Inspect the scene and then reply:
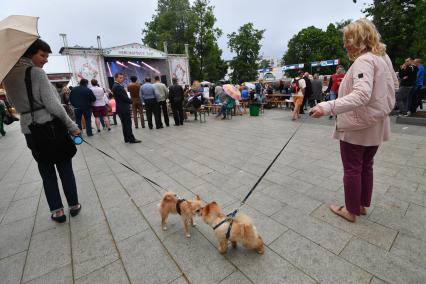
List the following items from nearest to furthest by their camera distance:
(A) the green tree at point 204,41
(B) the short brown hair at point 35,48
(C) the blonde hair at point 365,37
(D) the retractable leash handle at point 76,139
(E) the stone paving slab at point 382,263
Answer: (E) the stone paving slab at point 382,263
(C) the blonde hair at point 365,37
(B) the short brown hair at point 35,48
(D) the retractable leash handle at point 76,139
(A) the green tree at point 204,41

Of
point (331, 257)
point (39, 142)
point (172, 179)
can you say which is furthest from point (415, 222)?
point (39, 142)

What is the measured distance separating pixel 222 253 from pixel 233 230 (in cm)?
31

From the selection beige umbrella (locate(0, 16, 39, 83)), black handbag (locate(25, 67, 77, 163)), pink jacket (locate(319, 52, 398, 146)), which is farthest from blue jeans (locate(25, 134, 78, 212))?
pink jacket (locate(319, 52, 398, 146))

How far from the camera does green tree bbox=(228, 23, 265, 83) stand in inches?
1574

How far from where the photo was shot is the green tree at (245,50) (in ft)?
131

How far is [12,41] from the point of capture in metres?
1.93

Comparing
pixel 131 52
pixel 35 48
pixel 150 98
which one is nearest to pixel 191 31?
pixel 131 52

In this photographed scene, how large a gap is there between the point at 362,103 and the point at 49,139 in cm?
302

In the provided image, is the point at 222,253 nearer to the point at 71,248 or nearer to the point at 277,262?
the point at 277,262

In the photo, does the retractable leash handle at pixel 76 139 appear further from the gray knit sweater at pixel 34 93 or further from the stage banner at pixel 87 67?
the stage banner at pixel 87 67

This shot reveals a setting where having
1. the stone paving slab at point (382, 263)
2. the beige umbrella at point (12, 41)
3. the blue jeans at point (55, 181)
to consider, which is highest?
the beige umbrella at point (12, 41)

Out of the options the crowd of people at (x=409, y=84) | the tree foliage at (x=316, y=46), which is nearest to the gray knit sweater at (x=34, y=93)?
the crowd of people at (x=409, y=84)

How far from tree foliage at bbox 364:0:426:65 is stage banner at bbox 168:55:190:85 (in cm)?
1731

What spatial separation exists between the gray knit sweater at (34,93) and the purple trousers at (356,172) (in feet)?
9.86
